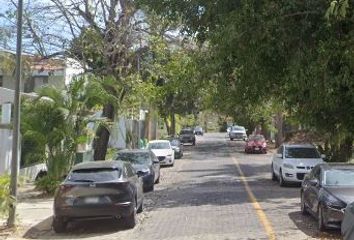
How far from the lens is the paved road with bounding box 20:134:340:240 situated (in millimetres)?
13203

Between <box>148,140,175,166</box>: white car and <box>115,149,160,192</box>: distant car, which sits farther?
<box>148,140,175,166</box>: white car

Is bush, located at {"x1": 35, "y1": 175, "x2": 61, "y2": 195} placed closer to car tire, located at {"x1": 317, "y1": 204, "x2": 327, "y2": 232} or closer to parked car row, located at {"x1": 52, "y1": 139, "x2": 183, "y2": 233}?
parked car row, located at {"x1": 52, "y1": 139, "x2": 183, "y2": 233}

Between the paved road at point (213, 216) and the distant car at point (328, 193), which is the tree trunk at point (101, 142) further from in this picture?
the distant car at point (328, 193)

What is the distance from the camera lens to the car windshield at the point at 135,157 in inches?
915

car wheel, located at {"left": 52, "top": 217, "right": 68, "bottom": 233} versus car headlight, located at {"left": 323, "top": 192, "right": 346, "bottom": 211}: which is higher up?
car headlight, located at {"left": 323, "top": 192, "right": 346, "bottom": 211}

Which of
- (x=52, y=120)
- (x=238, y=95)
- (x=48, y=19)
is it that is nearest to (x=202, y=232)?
(x=238, y=95)

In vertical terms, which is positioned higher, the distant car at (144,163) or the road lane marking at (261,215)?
the distant car at (144,163)

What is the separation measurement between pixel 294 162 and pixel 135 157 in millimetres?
5944

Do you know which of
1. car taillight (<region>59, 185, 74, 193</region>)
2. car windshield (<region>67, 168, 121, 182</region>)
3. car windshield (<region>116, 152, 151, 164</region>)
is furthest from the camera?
car windshield (<region>116, 152, 151, 164</region>)

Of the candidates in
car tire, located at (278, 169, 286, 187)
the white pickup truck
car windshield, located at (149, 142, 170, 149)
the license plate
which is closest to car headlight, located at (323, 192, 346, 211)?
the license plate

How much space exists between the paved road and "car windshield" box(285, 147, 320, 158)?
1364 millimetres

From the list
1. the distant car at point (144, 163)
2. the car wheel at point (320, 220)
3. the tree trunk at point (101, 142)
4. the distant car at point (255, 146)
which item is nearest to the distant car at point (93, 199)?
the car wheel at point (320, 220)

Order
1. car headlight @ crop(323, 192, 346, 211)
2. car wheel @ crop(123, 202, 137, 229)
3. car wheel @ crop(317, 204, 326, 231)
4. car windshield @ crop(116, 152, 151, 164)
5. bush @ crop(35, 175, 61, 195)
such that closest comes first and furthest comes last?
→ car headlight @ crop(323, 192, 346, 211), car wheel @ crop(317, 204, 326, 231), car wheel @ crop(123, 202, 137, 229), bush @ crop(35, 175, 61, 195), car windshield @ crop(116, 152, 151, 164)

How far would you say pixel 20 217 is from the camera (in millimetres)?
16047
